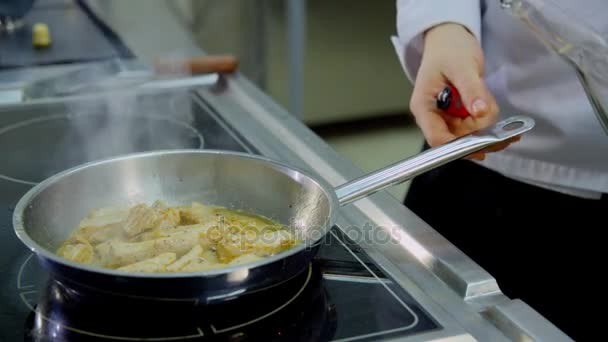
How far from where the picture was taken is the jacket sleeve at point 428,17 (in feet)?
2.46

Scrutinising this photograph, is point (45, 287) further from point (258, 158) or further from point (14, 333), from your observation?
point (258, 158)

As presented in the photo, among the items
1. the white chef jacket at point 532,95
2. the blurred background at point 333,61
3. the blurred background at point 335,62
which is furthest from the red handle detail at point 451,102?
the blurred background at point 335,62

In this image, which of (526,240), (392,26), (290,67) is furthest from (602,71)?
(392,26)

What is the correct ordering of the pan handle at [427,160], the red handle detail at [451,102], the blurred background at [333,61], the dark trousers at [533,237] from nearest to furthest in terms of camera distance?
the pan handle at [427,160] < the red handle detail at [451,102] < the dark trousers at [533,237] < the blurred background at [333,61]

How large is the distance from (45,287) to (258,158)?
0.67 ft

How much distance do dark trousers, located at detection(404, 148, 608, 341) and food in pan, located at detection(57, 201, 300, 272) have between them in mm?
357

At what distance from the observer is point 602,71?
1.81 feet

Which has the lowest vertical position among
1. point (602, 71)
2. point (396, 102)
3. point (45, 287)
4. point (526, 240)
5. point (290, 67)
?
point (396, 102)

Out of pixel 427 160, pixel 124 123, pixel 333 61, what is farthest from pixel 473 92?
pixel 333 61

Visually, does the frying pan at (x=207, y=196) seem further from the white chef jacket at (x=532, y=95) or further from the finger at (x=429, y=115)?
the white chef jacket at (x=532, y=95)

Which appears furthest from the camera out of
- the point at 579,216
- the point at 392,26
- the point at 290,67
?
the point at 392,26

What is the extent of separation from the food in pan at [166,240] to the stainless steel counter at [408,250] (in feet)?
0.29

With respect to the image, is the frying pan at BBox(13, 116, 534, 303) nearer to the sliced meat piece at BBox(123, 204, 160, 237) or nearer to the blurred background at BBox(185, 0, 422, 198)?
the sliced meat piece at BBox(123, 204, 160, 237)

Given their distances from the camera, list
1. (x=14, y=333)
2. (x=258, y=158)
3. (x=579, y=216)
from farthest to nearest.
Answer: (x=579, y=216), (x=258, y=158), (x=14, y=333)
